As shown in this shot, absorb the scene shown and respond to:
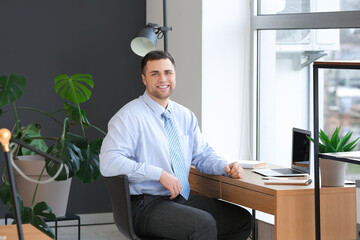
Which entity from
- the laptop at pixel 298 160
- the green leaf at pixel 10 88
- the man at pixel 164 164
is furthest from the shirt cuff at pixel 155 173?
the green leaf at pixel 10 88

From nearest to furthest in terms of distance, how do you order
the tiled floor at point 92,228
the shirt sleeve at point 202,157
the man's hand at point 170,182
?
the man's hand at point 170,182, the shirt sleeve at point 202,157, the tiled floor at point 92,228

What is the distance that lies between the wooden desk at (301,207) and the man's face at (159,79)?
0.62 m

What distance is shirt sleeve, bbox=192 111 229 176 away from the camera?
3.42 m

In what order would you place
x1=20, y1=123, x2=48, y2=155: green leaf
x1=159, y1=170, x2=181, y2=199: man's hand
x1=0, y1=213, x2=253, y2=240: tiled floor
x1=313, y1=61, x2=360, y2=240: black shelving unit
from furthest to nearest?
x1=0, y1=213, x2=253, y2=240: tiled floor
x1=20, y1=123, x2=48, y2=155: green leaf
x1=159, y1=170, x2=181, y2=199: man's hand
x1=313, y1=61, x2=360, y2=240: black shelving unit

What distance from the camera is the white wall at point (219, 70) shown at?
4.51 m

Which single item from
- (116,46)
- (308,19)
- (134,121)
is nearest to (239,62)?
(308,19)

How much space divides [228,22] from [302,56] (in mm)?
660

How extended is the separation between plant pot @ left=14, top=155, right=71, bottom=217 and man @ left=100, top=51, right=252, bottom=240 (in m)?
1.27

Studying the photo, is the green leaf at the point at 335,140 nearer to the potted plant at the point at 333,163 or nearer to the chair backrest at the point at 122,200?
the potted plant at the point at 333,163

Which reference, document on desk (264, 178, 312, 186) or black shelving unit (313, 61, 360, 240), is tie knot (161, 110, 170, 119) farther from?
black shelving unit (313, 61, 360, 240)

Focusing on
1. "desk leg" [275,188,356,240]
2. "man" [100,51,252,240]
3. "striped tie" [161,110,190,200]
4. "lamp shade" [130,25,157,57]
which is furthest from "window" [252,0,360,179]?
"striped tie" [161,110,190,200]

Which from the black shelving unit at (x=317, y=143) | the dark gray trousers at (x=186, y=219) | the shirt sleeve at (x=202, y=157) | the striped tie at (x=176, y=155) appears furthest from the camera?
the shirt sleeve at (x=202, y=157)

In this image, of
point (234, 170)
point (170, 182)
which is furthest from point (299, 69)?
point (170, 182)

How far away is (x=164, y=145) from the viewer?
3.24 m
